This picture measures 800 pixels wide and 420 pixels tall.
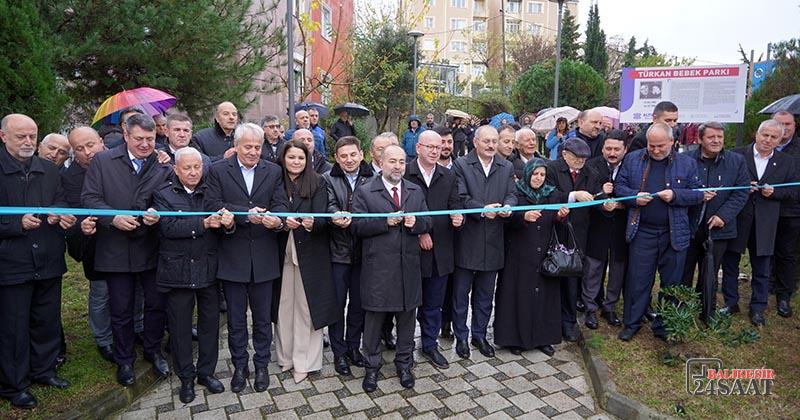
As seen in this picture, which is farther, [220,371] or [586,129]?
[586,129]

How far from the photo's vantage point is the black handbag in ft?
16.3

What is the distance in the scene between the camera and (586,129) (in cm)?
631

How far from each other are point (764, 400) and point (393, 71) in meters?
19.2

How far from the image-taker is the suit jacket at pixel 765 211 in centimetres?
576

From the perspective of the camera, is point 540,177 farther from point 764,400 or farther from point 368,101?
point 368,101

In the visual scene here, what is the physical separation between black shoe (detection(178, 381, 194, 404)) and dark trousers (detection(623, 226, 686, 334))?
4.26m

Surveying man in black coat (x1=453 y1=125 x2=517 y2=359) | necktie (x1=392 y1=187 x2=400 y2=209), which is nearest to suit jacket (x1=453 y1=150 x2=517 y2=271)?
man in black coat (x1=453 y1=125 x2=517 y2=359)

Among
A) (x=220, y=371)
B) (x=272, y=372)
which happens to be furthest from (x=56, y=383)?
(x=272, y=372)

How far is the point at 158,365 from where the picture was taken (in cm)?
466

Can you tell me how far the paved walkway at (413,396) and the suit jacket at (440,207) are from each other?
98cm

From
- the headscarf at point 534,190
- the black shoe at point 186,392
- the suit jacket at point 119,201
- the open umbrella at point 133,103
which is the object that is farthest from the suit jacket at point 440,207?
the open umbrella at point 133,103

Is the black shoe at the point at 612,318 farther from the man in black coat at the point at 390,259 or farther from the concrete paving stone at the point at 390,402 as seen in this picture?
the concrete paving stone at the point at 390,402

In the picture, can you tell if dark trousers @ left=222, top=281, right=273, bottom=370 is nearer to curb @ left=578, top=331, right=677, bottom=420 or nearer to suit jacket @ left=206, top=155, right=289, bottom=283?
suit jacket @ left=206, top=155, right=289, bottom=283

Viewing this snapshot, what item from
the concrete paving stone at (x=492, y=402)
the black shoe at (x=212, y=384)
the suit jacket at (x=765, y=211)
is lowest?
the concrete paving stone at (x=492, y=402)
